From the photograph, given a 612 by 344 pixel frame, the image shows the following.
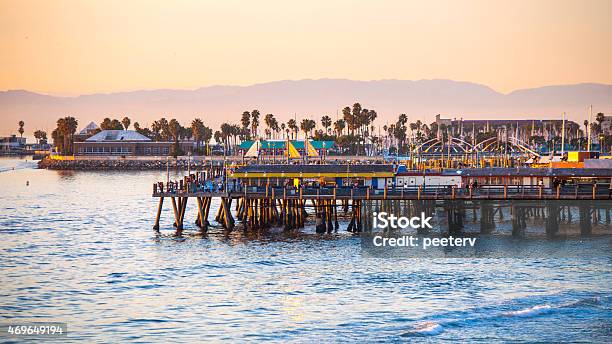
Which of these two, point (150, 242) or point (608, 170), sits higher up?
point (608, 170)

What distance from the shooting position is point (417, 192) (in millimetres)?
73000

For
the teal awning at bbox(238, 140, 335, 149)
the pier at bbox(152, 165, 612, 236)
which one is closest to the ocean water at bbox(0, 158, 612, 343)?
the pier at bbox(152, 165, 612, 236)

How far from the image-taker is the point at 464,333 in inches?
1758

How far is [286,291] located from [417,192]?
22287 millimetres

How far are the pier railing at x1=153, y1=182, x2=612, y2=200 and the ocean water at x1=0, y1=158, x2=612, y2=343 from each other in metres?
3.64

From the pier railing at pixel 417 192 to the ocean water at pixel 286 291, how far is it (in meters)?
3.64

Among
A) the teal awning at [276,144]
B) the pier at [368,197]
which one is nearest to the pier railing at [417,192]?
the pier at [368,197]

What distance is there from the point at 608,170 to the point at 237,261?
41.4 meters

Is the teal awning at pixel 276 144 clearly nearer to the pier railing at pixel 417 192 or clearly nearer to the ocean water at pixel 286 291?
the pier railing at pixel 417 192

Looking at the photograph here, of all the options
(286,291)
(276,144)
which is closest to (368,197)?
(286,291)

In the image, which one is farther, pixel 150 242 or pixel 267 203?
pixel 267 203

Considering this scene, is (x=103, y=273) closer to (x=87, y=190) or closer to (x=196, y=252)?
(x=196, y=252)

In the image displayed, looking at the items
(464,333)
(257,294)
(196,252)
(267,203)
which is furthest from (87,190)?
(464,333)

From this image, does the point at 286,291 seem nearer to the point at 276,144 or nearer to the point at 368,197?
the point at 368,197
